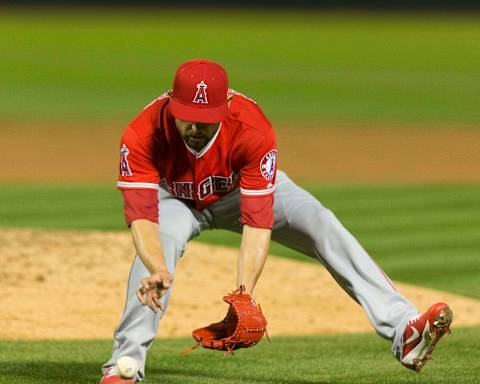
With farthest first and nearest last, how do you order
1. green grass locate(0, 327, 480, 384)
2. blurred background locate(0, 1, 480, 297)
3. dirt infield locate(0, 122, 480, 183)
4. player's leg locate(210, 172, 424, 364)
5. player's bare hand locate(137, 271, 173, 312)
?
dirt infield locate(0, 122, 480, 183), blurred background locate(0, 1, 480, 297), green grass locate(0, 327, 480, 384), player's leg locate(210, 172, 424, 364), player's bare hand locate(137, 271, 173, 312)

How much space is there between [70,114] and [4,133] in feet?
10.5

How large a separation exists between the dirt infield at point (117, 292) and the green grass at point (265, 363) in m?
0.62

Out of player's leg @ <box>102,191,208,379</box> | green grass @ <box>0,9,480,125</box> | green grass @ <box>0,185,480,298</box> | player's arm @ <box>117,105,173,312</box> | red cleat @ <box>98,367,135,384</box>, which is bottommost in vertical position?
green grass @ <box>0,9,480,125</box>

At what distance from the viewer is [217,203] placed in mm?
5898

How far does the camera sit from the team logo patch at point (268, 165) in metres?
5.51

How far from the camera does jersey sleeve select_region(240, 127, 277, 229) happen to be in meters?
5.50

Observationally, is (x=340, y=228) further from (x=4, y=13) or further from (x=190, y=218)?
(x=4, y=13)

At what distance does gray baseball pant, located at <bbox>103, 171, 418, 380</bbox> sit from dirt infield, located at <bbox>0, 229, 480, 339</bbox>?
2.39 m

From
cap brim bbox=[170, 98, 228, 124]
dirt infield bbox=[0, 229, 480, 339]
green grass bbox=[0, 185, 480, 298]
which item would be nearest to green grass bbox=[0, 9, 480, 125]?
green grass bbox=[0, 185, 480, 298]

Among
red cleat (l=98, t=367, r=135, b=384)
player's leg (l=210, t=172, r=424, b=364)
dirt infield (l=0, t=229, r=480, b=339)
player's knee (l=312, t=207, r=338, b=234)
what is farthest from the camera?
dirt infield (l=0, t=229, r=480, b=339)

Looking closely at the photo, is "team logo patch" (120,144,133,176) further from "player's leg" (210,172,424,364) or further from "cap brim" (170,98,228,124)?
"player's leg" (210,172,424,364)

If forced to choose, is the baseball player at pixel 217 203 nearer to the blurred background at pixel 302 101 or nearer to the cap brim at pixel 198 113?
the cap brim at pixel 198 113

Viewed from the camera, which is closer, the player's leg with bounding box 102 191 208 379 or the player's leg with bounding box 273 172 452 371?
the player's leg with bounding box 102 191 208 379

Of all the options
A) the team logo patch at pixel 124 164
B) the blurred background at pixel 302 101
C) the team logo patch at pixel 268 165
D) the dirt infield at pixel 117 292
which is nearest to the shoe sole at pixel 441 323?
the team logo patch at pixel 268 165
